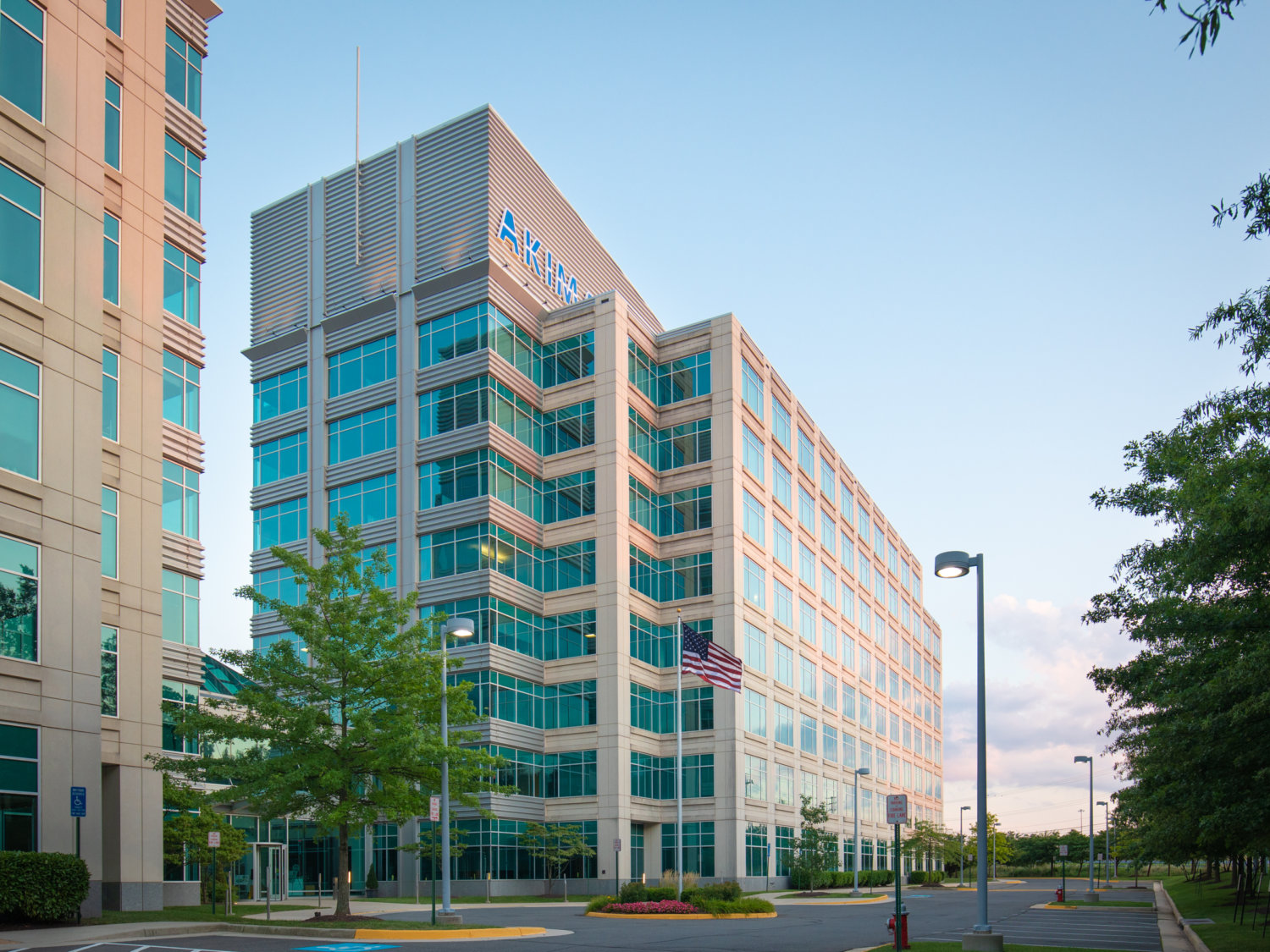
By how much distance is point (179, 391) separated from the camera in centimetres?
3781

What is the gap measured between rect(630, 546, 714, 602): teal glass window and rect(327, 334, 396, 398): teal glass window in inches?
681

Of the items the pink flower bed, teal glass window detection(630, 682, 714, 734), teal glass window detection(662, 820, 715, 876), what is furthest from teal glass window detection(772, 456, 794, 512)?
the pink flower bed

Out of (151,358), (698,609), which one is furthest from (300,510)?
(151,358)

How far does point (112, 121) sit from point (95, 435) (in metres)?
10.6

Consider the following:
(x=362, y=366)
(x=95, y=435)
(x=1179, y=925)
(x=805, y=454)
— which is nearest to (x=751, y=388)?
(x=805, y=454)

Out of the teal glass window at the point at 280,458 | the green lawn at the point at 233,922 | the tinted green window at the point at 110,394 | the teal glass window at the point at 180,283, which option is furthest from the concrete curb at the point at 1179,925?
the teal glass window at the point at 280,458

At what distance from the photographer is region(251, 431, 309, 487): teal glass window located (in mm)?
66062

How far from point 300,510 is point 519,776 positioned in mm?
20670

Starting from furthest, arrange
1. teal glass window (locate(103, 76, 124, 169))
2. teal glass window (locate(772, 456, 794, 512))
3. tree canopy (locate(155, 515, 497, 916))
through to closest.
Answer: teal glass window (locate(772, 456, 794, 512)), teal glass window (locate(103, 76, 124, 169)), tree canopy (locate(155, 515, 497, 916))

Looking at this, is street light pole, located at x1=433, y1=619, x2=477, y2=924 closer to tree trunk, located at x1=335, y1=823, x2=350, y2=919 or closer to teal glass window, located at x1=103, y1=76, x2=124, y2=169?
tree trunk, located at x1=335, y1=823, x2=350, y2=919

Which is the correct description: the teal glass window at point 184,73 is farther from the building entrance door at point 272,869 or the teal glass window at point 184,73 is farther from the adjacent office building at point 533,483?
the building entrance door at point 272,869

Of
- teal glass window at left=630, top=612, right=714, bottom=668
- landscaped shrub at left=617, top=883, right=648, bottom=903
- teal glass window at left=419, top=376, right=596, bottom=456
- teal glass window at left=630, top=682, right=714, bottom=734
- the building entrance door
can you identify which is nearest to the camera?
landscaped shrub at left=617, top=883, right=648, bottom=903

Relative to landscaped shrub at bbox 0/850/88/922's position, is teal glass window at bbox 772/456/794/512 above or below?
above

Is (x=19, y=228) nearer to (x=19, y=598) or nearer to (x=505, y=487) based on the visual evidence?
(x=19, y=598)
